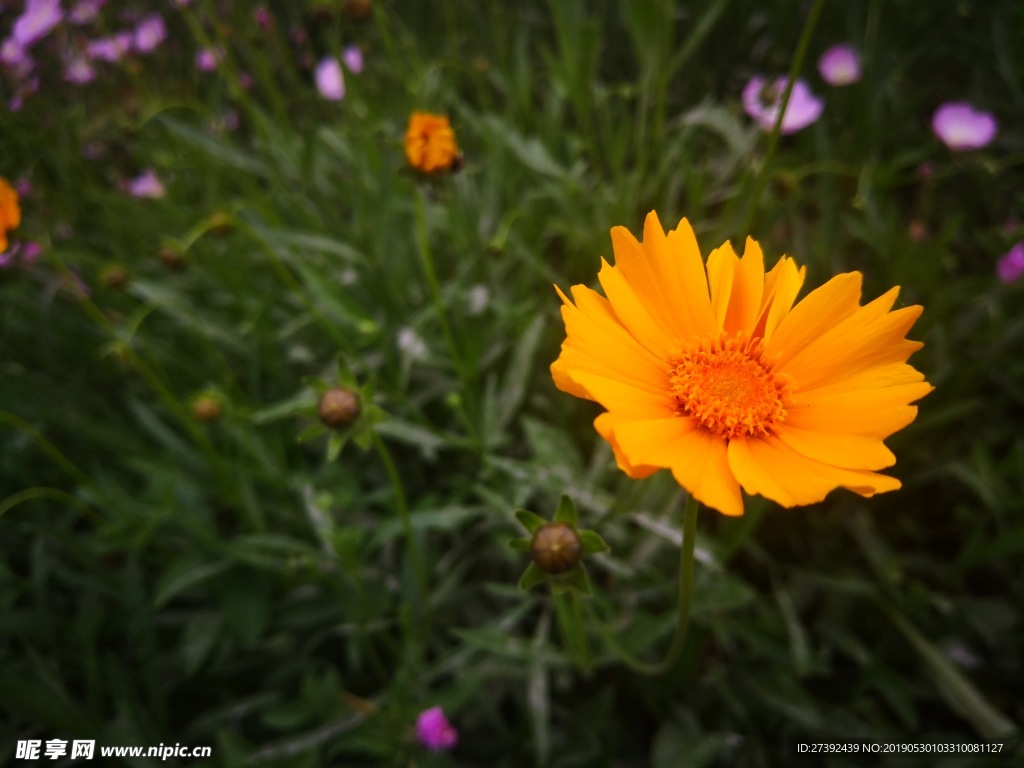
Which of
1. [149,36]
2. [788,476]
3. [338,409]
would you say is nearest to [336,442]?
[338,409]

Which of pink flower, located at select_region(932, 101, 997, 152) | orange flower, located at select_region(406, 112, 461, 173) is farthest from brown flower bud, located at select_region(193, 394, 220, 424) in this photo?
pink flower, located at select_region(932, 101, 997, 152)

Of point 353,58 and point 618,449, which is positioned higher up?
point 353,58

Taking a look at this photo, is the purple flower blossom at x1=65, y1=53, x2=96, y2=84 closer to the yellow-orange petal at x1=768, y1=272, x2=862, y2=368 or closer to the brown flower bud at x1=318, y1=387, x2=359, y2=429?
the brown flower bud at x1=318, y1=387, x2=359, y2=429

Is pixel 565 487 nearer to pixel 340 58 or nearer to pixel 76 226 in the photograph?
pixel 340 58

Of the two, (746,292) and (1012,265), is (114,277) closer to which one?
(746,292)

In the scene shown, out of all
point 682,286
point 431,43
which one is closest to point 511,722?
point 682,286

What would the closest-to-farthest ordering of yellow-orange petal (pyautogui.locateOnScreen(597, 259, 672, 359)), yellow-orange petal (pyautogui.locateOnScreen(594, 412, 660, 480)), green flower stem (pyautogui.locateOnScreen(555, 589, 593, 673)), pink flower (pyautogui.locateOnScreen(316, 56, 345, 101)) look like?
yellow-orange petal (pyautogui.locateOnScreen(594, 412, 660, 480))
yellow-orange petal (pyautogui.locateOnScreen(597, 259, 672, 359))
green flower stem (pyautogui.locateOnScreen(555, 589, 593, 673))
pink flower (pyautogui.locateOnScreen(316, 56, 345, 101))

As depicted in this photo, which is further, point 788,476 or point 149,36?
point 149,36
